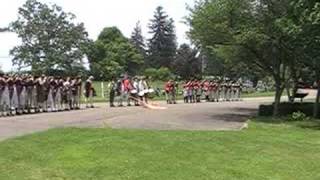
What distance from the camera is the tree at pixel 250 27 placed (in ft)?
89.8

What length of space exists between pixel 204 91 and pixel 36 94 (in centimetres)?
2219

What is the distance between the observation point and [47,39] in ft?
296

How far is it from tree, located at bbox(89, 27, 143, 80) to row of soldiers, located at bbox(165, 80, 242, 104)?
46900 millimetres

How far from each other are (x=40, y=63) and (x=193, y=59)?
1676 inches

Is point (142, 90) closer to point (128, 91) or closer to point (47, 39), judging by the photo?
point (128, 91)

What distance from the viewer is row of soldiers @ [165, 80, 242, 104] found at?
45594 mm

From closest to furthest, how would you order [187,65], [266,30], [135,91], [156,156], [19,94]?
[156,156] → [266,30] → [19,94] → [135,91] → [187,65]

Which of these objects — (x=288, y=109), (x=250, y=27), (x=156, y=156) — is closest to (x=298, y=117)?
(x=288, y=109)

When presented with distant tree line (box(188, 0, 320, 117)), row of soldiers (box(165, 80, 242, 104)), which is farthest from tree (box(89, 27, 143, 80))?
distant tree line (box(188, 0, 320, 117))

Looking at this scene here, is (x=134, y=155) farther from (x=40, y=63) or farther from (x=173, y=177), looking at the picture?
(x=40, y=63)

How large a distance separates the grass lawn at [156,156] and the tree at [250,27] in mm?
8804

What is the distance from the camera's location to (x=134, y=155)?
47.2 ft

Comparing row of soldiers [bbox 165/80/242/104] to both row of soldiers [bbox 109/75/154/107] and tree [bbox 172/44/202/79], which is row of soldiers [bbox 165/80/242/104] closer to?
row of soldiers [bbox 109/75/154/107]

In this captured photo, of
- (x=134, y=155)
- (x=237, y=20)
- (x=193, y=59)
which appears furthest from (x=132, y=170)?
(x=193, y=59)
